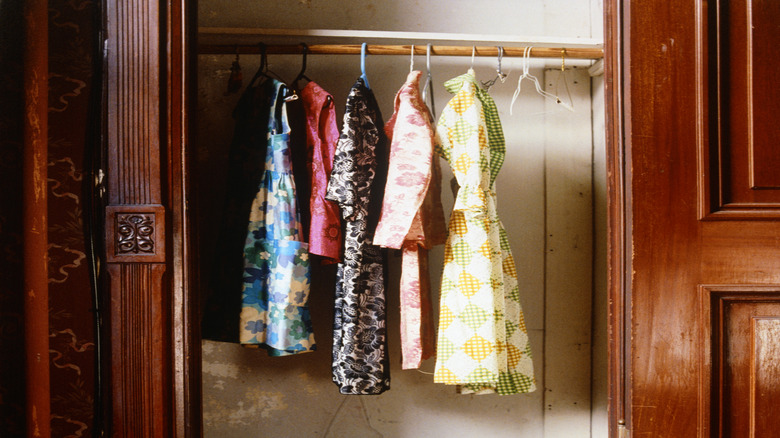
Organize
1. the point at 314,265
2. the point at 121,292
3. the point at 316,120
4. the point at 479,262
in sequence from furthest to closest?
the point at 314,265 → the point at 316,120 → the point at 479,262 → the point at 121,292

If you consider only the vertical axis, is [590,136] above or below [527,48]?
below

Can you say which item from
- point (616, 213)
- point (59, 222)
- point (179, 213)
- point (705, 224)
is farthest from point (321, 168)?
point (705, 224)

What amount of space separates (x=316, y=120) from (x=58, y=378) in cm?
80

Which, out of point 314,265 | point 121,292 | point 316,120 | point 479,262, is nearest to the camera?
point 121,292

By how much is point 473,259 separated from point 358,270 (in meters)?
0.29

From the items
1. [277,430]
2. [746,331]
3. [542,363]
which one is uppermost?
[746,331]

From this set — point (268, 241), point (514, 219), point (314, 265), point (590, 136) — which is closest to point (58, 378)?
point (268, 241)

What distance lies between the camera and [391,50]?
4.49ft

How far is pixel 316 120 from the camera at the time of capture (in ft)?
4.30

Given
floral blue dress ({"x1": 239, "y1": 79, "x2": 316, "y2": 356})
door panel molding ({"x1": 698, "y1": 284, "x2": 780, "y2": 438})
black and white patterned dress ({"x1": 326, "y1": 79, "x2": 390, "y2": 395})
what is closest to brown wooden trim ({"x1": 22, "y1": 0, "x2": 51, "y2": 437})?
floral blue dress ({"x1": 239, "y1": 79, "x2": 316, "y2": 356})

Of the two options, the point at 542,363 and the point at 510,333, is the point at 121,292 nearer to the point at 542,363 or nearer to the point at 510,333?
the point at 510,333

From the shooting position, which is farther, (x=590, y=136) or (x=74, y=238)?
(x=590, y=136)

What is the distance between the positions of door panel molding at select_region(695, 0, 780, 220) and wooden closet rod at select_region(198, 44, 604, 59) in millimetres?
562

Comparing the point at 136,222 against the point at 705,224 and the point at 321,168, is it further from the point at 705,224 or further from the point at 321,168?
the point at 705,224
